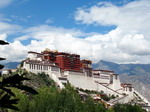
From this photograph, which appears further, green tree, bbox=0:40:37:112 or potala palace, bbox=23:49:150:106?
potala palace, bbox=23:49:150:106

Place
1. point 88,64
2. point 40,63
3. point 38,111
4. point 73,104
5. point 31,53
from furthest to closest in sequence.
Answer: point 88,64 < point 31,53 < point 40,63 < point 73,104 < point 38,111

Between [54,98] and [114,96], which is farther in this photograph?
[114,96]

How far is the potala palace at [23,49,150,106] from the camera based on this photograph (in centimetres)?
10814

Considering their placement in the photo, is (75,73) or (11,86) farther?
(75,73)

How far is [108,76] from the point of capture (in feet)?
449

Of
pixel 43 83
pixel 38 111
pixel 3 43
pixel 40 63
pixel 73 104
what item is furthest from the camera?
pixel 40 63

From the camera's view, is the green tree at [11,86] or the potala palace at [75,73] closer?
the green tree at [11,86]

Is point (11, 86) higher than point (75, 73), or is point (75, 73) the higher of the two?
point (11, 86)

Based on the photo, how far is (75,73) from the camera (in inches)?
4604

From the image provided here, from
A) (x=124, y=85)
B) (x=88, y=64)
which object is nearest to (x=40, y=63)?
(x=88, y=64)

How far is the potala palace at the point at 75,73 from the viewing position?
10814cm

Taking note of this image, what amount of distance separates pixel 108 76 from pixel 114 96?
12.8 metres

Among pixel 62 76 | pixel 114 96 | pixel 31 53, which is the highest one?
pixel 31 53

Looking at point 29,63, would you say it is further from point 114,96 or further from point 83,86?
point 114,96
